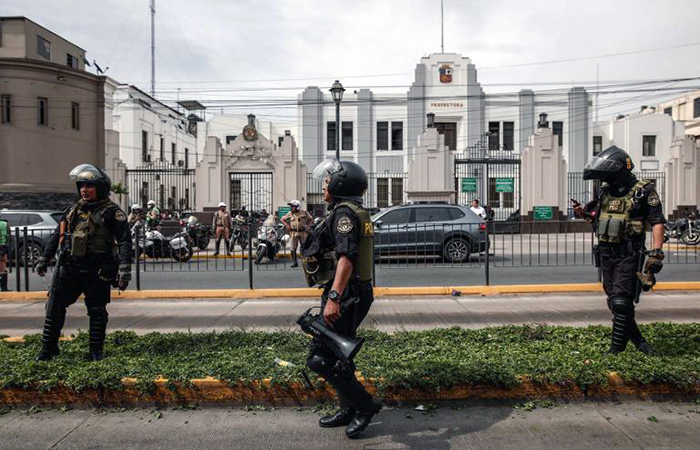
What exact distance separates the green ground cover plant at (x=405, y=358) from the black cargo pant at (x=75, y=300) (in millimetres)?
231

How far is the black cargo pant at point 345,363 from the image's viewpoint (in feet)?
11.9

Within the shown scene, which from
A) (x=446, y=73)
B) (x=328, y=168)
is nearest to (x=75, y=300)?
(x=328, y=168)

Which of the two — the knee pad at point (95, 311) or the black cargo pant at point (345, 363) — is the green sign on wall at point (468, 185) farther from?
the black cargo pant at point (345, 363)

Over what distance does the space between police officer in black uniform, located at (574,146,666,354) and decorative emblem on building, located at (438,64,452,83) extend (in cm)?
3653

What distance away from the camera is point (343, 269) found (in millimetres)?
3525

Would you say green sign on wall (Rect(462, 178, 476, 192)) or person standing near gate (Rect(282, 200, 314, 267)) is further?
green sign on wall (Rect(462, 178, 476, 192))

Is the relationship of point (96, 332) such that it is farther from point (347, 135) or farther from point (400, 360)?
point (347, 135)

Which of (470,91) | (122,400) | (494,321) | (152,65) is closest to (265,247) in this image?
(494,321)

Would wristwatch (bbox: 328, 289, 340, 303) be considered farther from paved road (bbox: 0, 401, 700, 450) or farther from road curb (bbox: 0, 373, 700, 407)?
road curb (bbox: 0, 373, 700, 407)

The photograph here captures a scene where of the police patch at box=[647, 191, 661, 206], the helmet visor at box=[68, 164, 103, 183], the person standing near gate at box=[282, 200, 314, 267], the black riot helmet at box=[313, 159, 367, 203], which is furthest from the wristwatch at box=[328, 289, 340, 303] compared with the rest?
the person standing near gate at box=[282, 200, 314, 267]

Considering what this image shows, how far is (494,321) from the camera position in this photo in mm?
7441

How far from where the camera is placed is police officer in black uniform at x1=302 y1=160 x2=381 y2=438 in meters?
3.55

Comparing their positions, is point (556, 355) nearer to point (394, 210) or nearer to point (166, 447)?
point (166, 447)

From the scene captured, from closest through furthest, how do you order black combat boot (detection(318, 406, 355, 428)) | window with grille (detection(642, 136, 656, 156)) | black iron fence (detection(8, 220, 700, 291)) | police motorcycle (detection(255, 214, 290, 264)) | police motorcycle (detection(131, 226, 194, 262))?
black combat boot (detection(318, 406, 355, 428))
black iron fence (detection(8, 220, 700, 291))
police motorcycle (detection(131, 226, 194, 262))
police motorcycle (detection(255, 214, 290, 264))
window with grille (detection(642, 136, 656, 156))
